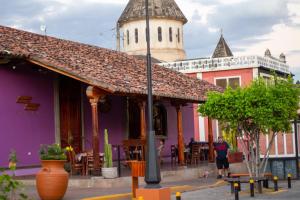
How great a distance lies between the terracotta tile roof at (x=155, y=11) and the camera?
159 ft

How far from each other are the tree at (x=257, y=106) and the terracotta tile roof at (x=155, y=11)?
1265 inches

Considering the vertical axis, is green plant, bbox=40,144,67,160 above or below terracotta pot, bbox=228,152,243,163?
above

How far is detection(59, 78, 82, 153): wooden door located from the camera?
21578 mm

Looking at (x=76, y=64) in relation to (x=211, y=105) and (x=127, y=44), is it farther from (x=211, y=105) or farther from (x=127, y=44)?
(x=127, y=44)

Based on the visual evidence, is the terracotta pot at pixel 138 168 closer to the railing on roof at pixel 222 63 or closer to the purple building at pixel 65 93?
the purple building at pixel 65 93

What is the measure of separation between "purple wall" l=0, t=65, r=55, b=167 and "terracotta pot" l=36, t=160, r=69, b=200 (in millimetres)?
5044

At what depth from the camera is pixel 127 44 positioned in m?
49.7

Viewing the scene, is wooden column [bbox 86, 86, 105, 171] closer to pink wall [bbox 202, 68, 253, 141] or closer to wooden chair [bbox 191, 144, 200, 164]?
wooden chair [bbox 191, 144, 200, 164]

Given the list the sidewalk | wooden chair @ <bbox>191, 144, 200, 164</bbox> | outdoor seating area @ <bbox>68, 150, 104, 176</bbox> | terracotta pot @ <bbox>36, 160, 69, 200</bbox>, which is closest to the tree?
the sidewalk

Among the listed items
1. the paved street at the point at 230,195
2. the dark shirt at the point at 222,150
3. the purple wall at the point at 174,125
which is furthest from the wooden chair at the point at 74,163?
the purple wall at the point at 174,125

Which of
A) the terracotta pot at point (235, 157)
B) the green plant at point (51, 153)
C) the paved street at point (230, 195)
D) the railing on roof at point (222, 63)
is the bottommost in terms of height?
the paved street at point (230, 195)

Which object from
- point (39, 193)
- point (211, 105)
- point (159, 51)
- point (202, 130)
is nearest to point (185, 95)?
point (211, 105)

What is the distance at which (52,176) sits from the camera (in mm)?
14188

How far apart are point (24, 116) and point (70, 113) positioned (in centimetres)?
236
